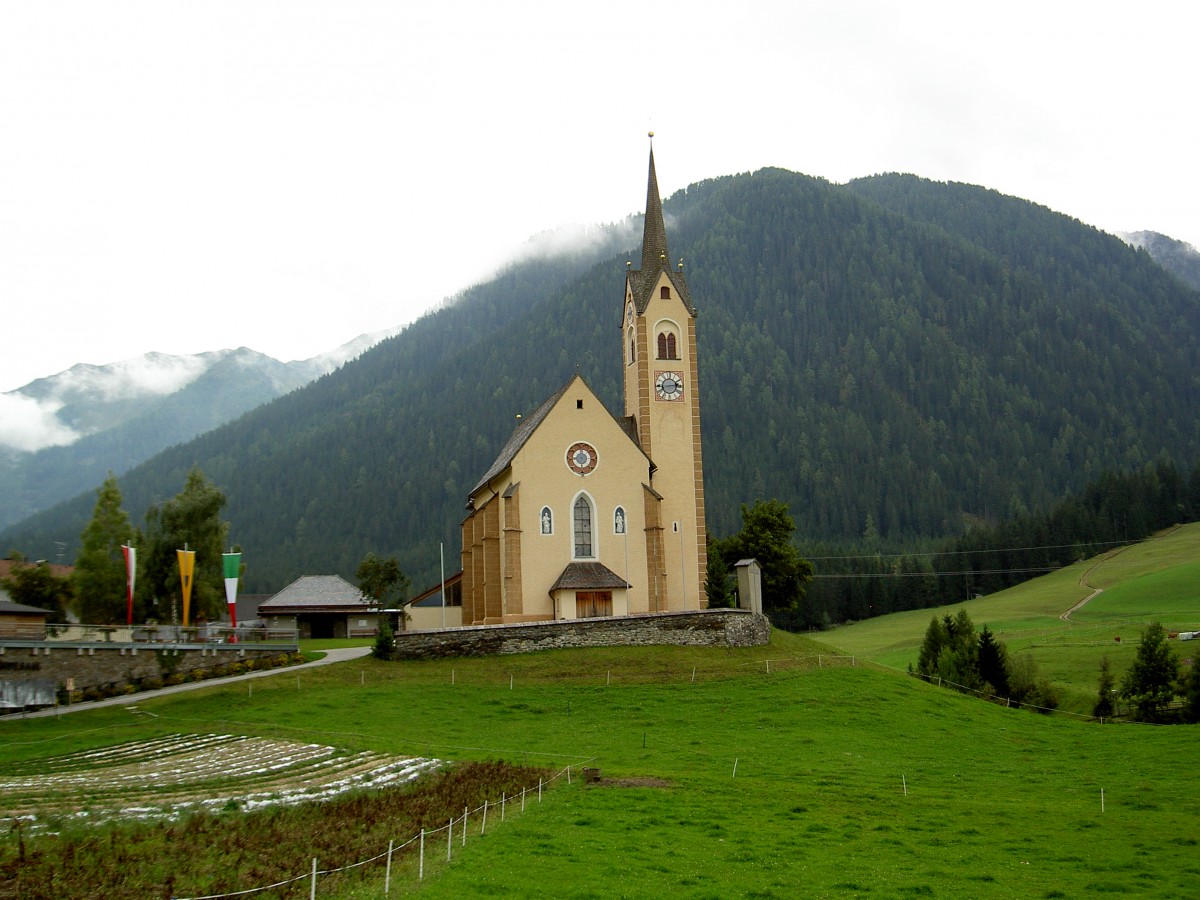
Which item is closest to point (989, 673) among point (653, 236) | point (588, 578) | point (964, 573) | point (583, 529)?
point (588, 578)

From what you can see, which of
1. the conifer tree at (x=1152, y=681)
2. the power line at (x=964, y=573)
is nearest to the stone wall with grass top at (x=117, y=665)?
the conifer tree at (x=1152, y=681)

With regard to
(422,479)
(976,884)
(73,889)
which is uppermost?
(422,479)

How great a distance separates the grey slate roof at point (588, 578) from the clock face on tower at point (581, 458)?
4824 mm

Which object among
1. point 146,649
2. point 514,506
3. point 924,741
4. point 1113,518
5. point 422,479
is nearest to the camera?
point 924,741

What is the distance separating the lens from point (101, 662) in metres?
41.9

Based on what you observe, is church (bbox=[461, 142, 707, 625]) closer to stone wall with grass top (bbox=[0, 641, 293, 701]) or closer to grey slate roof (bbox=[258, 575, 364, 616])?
stone wall with grass top (bbox=[0, 641, 293, 701])

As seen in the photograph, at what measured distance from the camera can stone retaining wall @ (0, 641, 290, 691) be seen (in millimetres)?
39688

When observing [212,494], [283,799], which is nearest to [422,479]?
[212,494]

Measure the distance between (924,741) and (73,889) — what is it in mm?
26900

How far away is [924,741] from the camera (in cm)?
3547

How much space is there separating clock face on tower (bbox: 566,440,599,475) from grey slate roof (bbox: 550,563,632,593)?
482cm

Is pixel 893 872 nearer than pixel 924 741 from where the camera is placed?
Yes

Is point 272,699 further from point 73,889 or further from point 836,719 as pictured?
point 73,889

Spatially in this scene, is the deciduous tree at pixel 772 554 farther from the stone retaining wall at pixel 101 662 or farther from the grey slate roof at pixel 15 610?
the grey slate roof at pixel 15 610
